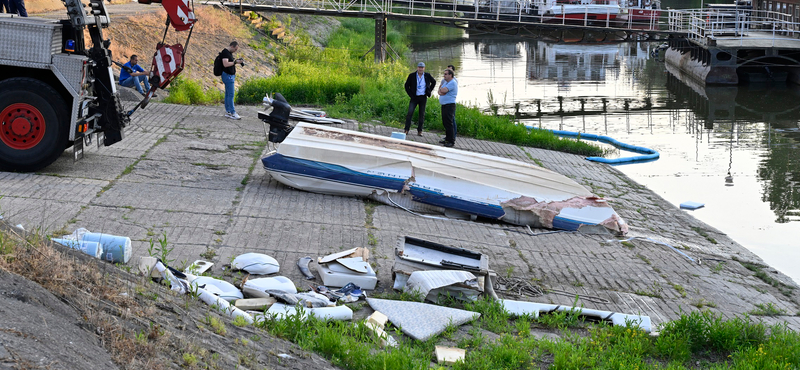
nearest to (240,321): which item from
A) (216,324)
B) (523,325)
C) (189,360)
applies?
(216,324)

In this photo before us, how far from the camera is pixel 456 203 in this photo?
1058 cm

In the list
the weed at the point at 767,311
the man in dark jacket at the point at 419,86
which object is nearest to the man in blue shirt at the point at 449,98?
the man in dark jacket at the point at 419,86

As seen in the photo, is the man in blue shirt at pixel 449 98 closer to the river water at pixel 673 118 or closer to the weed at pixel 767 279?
the river water at pixel 673 118

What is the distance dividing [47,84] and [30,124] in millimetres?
584

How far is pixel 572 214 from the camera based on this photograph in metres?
Result: 10.7

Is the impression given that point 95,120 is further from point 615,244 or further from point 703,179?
point 703,179

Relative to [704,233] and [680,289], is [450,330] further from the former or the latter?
[704,233]

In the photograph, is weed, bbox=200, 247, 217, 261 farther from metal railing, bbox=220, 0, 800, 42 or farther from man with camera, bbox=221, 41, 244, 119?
metal railing, bbox=220, 0, 800, 42

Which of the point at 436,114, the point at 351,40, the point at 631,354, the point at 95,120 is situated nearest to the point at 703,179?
the point at 436,114

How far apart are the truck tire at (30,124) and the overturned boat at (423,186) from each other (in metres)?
2.83

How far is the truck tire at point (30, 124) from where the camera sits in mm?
9656

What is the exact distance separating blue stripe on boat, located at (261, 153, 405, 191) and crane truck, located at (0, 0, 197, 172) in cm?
252

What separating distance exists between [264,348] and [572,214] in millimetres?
6313

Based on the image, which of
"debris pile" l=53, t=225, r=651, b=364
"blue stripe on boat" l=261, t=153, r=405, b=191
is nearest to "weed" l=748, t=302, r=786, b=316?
"debris pile" l=53, t=225, r=651, b=364
